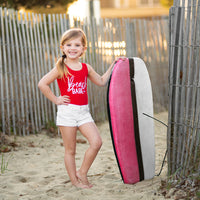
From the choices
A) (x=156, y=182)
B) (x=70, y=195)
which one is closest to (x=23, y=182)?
(x=70, y=195)

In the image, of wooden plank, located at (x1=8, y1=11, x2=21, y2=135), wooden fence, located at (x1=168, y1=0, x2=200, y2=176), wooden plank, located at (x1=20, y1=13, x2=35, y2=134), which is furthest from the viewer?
wooden plank, located at (x1=20, y1=13, x2=35, y2=134)

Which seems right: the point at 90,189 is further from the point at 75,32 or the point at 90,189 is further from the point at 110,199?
the point at 75,32

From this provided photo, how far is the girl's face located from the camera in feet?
10.7

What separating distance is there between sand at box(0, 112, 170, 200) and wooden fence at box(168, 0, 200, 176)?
14.5 inches

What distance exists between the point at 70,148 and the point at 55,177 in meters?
0.60

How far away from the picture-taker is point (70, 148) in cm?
331

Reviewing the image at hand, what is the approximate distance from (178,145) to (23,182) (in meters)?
1.59

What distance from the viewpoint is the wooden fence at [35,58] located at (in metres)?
5.46

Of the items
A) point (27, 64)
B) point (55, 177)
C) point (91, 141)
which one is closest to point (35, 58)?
point (27, 64)

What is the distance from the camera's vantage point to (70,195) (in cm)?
317

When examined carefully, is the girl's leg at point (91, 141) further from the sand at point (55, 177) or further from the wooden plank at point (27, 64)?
the wooden plank at point (27, 64)

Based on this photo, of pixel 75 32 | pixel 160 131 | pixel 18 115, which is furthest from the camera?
pixel 160 131

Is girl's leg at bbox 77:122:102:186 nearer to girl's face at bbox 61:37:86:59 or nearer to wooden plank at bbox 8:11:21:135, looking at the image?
girl's face at bbox 61:37:86:59

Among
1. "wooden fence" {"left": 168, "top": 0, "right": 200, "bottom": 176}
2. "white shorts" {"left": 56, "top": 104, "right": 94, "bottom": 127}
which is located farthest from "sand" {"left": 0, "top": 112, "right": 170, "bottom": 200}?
"white shorts" {"left": 56, "top": 104, "right": 94, "bottom": 127}
